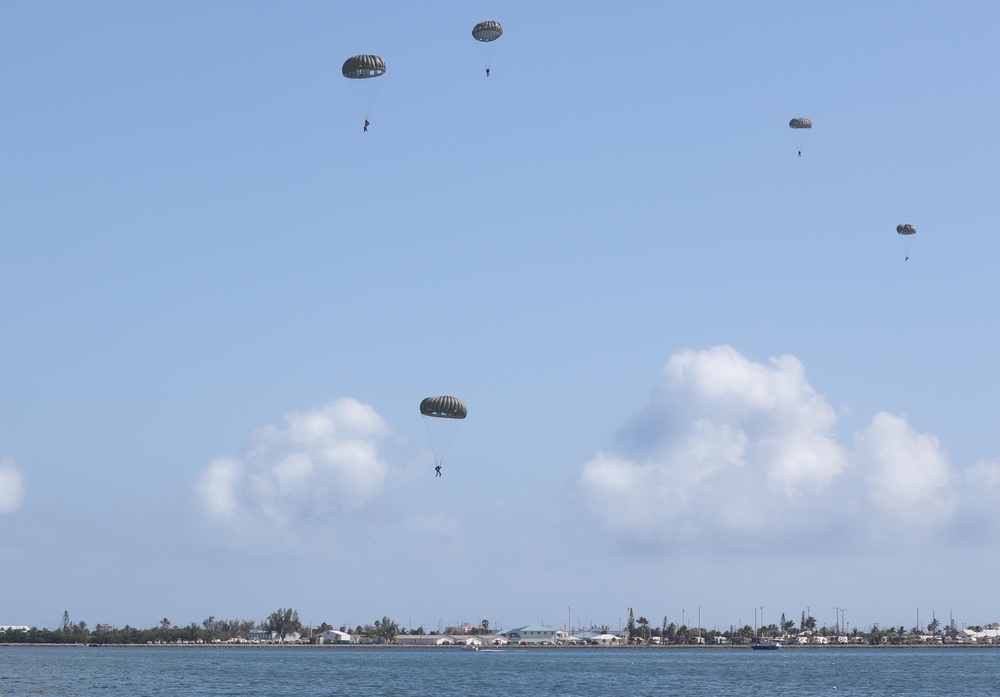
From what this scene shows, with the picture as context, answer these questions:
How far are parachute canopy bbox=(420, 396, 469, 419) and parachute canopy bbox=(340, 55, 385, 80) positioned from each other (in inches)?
1047

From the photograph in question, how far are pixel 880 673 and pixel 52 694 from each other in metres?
115

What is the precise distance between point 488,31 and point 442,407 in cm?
3129

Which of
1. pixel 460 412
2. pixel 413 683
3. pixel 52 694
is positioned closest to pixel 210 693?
pixel 52 694

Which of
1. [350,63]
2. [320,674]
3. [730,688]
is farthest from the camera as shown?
[320,674]

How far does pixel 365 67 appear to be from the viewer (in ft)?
308

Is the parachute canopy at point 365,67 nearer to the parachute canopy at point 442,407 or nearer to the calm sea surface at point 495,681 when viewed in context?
the parachute canopy at point 442,407

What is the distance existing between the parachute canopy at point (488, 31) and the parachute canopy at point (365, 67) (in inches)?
376

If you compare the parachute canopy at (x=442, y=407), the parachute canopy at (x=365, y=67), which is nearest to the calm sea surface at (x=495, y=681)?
the parachute canopy at (x=442, y=407)

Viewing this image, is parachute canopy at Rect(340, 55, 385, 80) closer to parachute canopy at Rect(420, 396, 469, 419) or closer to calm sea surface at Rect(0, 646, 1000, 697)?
parachute canopy at Rect(420, 396, 469, 419)

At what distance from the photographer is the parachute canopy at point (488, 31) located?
9869 cm

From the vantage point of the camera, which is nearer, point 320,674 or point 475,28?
point 475,28

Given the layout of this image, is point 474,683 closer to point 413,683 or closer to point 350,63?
point 413,683

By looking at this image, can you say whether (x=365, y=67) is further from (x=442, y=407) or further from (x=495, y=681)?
(x=495, y=681)

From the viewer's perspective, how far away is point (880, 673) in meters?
170
